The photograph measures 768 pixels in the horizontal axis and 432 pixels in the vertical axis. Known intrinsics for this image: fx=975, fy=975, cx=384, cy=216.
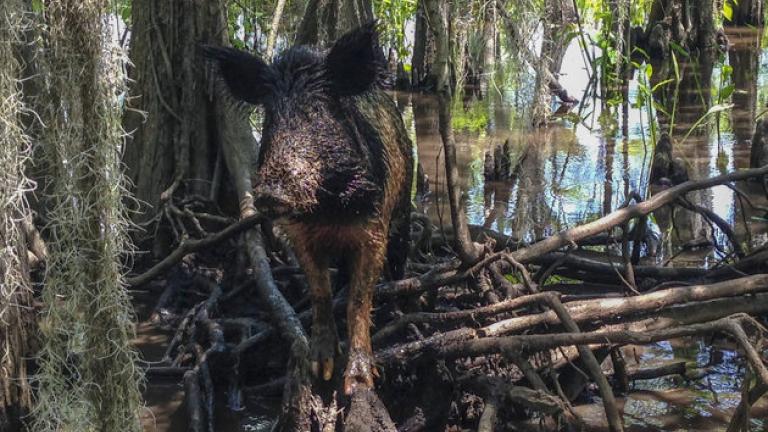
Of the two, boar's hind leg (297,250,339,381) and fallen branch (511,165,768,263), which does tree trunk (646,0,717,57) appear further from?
boar's hind leg (297,250,339,381)

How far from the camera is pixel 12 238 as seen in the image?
149 inches

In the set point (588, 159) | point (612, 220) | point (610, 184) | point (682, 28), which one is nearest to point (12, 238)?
point (612, 220)

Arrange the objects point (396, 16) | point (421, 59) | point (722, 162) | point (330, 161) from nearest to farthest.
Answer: point (330, 161), point (722, 162), point (396, 16), point (421, 59)

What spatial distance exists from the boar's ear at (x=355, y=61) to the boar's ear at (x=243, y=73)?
31 cm

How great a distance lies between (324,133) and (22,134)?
1.32 m

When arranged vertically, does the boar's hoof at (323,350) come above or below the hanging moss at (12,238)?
below

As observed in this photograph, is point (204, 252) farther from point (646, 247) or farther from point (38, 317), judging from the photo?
point (646, 247)

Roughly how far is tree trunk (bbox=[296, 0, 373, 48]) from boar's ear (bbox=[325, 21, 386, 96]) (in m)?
2.77

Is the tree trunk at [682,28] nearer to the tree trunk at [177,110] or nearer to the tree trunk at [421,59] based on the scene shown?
the tree trunk at [421,59]

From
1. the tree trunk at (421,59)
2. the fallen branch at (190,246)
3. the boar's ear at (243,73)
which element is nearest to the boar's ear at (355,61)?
the boar's ear at (243,73)

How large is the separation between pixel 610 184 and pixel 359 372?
19.1ft

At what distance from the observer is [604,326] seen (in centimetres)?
504

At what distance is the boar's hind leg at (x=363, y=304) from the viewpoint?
183 inches

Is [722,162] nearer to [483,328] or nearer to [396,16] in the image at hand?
[396,16]
